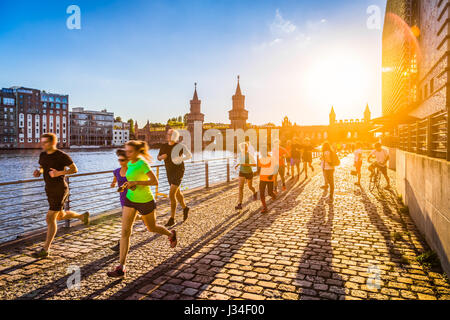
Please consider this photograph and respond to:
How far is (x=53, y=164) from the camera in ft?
16.3

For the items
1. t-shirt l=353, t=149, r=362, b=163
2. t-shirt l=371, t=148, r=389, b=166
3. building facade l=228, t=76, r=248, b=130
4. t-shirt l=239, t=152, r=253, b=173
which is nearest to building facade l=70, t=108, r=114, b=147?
building facade l=228, t=76, r=248, b=130

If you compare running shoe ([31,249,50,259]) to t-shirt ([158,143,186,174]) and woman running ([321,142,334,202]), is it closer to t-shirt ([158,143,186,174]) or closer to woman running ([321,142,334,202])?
t-shirt ([158,143,186,174])

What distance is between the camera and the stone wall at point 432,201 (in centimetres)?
424

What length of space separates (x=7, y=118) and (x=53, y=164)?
126327 mm

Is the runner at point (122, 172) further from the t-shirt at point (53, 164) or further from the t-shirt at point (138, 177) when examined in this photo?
the t-shirt at point (53, 164)

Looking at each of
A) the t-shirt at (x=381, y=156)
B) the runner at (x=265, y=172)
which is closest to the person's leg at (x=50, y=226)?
the runner at (x=265, y=172)

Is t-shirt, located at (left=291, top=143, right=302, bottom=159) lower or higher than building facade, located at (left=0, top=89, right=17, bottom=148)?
lower

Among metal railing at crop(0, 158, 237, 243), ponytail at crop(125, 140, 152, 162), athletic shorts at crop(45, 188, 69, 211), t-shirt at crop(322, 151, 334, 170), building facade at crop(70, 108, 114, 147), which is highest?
building facade at crop(70, 108, 114, 147)

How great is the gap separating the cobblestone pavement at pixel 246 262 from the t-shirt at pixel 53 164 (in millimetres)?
1134

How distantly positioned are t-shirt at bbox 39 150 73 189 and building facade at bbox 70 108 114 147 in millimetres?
142126

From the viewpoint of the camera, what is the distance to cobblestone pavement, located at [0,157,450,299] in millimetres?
3754

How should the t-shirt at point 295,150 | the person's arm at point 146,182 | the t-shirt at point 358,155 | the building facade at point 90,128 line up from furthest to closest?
the building facade at point 90,128, the t-shirt at point 295,150, the t-shirt at point 358,155, the person's arm at point 146,182

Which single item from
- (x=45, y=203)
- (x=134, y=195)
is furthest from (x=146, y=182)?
→ (x=45, y=203)
